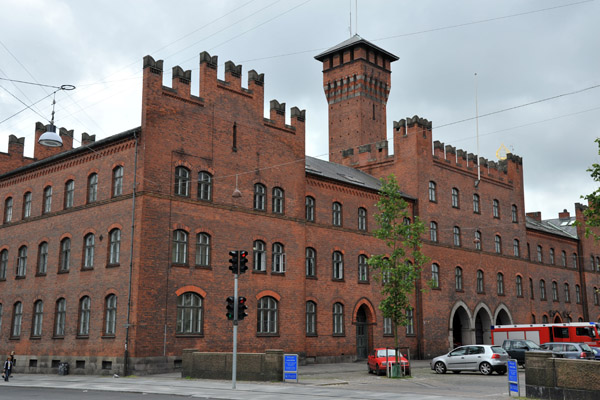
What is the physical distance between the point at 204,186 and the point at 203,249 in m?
3.28

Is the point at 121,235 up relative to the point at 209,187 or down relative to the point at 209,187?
down

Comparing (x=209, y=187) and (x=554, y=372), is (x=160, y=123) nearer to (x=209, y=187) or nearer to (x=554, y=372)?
(x=209, y=187)

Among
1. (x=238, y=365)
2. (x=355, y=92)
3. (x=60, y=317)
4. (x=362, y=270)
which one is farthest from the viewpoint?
(x=355, y=92)

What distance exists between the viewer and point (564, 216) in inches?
2899

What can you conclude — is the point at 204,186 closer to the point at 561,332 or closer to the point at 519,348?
the point at 519,348

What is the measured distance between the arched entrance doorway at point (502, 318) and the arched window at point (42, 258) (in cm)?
3579

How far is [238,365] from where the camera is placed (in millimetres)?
25234

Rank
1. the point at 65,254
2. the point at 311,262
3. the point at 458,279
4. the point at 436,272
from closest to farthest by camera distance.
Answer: the point at 65,254
the point at 311,262
the point at 436,272
the point at 458,279

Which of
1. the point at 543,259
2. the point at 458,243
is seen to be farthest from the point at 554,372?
the point at 543,259

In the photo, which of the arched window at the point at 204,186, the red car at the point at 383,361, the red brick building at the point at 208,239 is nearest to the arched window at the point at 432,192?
the red brick building at the point at 208,239

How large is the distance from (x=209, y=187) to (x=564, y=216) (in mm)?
55222

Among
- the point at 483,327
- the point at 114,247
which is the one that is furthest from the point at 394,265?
the point at 483,327

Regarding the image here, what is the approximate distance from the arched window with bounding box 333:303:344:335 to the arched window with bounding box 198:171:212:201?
11440 mm

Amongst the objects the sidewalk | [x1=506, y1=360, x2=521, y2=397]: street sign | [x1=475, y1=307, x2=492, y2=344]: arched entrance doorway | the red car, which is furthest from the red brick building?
[x1=506, y1=360, x2=521, y2=397]: street sign
